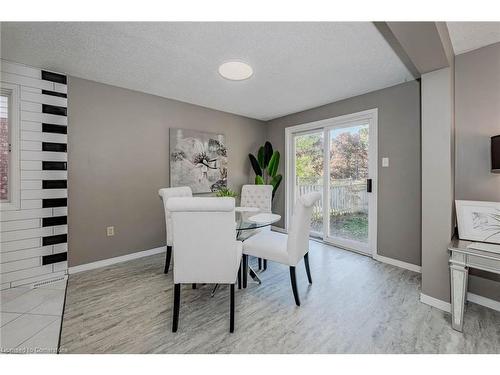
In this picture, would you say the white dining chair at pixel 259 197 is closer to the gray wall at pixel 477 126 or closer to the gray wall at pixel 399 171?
the gray wall at pixel 399 171

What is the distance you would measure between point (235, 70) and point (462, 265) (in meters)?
2.58

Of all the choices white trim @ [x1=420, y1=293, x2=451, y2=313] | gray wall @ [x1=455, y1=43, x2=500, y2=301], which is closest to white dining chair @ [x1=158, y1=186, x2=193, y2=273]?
white trim @ [x1=420, y1=293, x2=451, y2=313]

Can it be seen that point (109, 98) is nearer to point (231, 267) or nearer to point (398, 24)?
point (231, 267)

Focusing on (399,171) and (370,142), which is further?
(370,142)

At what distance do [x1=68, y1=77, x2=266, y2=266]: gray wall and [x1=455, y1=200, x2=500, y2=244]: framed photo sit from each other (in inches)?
137

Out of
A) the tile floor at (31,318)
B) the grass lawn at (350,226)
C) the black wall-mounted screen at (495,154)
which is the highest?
the black wall-mounted screen at (495,154)

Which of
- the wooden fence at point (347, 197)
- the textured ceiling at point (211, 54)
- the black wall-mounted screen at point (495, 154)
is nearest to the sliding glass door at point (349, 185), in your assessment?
the wooden fence at point (347, 197)

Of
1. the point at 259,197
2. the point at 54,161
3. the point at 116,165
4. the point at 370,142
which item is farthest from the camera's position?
the point at 259,197

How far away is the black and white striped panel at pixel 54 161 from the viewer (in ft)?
7.83

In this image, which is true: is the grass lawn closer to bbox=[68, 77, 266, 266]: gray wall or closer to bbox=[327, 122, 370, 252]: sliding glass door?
bbox=[327, 122, 370, 252]: sliding glass door

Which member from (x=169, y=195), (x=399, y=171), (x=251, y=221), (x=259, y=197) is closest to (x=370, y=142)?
(x=399, y=171)

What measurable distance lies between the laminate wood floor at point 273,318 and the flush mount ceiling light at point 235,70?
2.27m

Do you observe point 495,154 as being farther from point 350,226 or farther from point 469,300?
point 350,226

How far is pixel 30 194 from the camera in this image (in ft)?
7.58
